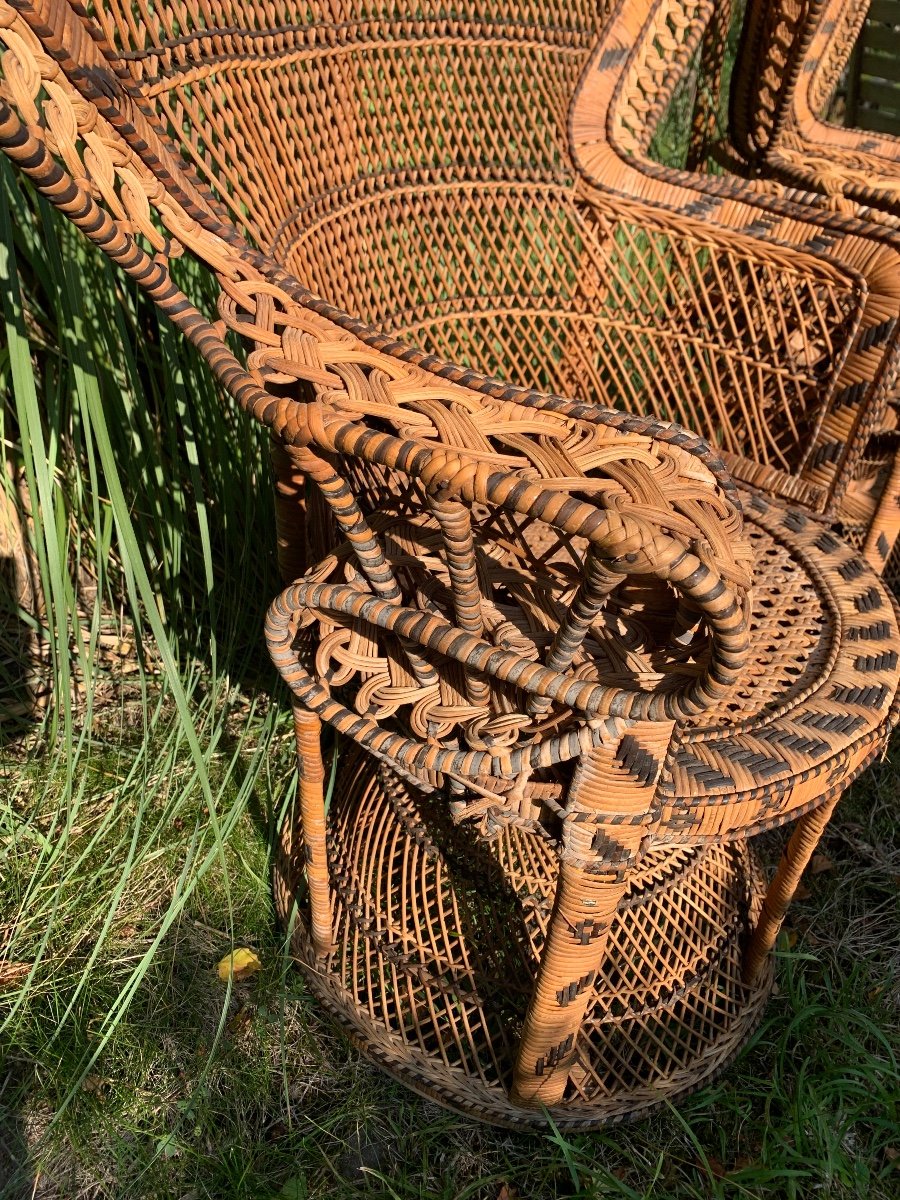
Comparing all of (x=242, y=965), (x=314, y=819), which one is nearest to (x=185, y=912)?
(x=242, y=965)

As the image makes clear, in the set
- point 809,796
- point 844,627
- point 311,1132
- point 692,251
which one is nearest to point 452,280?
point 692,251

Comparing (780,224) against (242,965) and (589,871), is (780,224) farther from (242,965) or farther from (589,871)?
(242,965)

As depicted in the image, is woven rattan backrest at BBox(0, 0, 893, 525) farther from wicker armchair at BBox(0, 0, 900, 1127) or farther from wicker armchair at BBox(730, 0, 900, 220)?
wicker armchair at BBox(730, 0, 900, 220)

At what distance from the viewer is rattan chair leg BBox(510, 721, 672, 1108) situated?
3.33 feet

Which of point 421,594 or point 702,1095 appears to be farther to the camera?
point 702,1095

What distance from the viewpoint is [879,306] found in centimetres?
153

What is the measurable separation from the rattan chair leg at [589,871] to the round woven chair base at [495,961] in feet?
0.56

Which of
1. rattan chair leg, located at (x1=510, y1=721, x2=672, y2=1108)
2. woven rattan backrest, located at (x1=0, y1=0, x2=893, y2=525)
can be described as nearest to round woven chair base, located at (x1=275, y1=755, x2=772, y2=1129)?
rattan chair leg, located at (x1=510, y1=721, x2=672, y2=1108)

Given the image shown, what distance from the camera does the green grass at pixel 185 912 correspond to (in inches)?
56.9

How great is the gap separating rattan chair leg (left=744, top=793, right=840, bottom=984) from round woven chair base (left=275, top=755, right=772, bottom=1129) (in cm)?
3

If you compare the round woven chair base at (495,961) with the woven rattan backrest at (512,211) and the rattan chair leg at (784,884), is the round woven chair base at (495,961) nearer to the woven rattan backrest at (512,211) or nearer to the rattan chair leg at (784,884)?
the rattan chair leg at (784,884)

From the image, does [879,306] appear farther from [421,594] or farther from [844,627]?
[421,594]

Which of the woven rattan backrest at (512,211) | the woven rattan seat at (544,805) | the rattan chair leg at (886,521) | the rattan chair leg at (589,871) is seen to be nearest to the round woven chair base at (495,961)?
the woven rattan seat at (544,805)

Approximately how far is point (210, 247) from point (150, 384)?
87 cm
